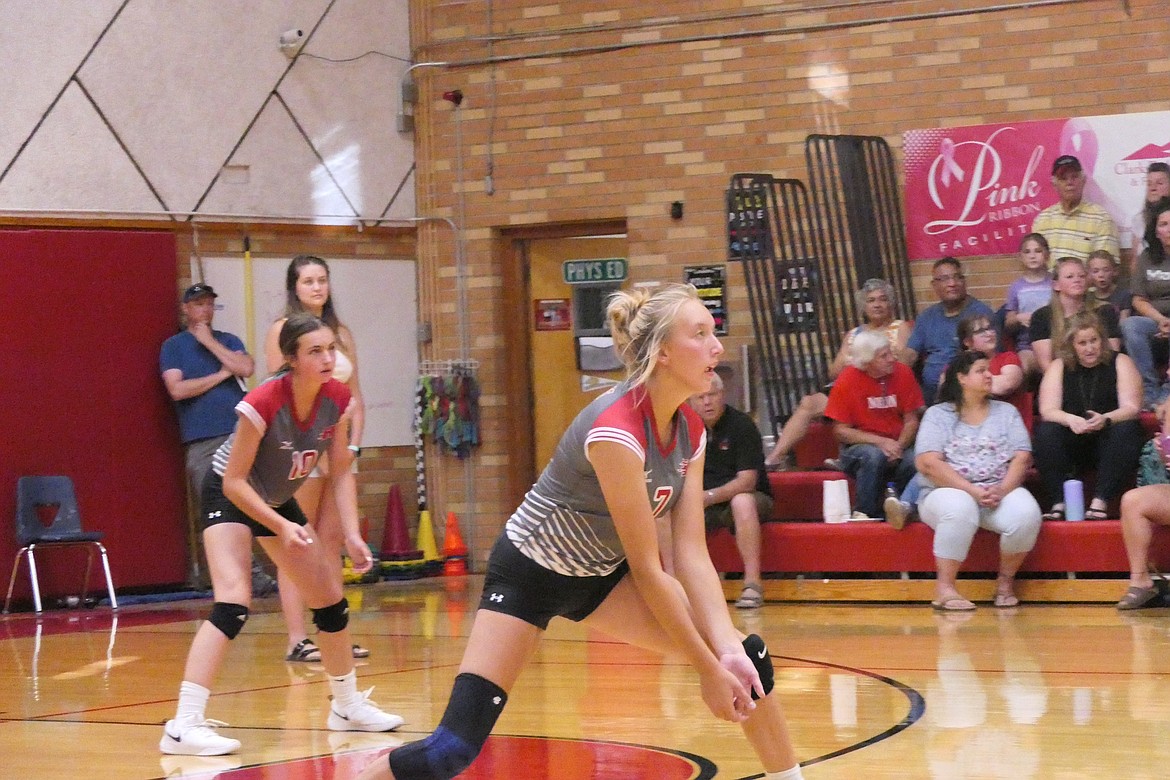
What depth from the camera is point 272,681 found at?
6.26 meters

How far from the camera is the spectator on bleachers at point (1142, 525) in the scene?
24.1 ft

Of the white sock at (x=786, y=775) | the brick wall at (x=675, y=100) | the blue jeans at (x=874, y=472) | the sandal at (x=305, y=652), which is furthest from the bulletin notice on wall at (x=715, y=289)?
the white sock at (x=786, y=775)

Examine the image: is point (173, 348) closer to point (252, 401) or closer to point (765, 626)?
point (765, 626)

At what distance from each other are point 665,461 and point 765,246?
269 inches

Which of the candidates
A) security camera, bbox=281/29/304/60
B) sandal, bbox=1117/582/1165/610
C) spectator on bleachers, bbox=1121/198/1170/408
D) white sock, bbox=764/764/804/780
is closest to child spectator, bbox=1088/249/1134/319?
spectator on bleachers, bbox=1121/198/1170/408

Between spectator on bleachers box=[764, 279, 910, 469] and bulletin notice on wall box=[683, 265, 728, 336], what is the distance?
121cm

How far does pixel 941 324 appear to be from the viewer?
9.17 meters

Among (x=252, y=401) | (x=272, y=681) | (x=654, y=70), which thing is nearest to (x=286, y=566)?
(x=252, y=401)

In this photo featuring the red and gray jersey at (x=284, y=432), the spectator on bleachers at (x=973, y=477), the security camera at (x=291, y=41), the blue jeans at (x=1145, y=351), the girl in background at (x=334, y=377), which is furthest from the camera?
the security camera at (x=291, y=41)

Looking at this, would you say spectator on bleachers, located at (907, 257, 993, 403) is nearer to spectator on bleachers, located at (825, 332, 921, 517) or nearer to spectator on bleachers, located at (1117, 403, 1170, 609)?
spectator on bleachers, located at (825, 332, 921, 517)

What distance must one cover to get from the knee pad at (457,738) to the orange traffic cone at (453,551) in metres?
7.75

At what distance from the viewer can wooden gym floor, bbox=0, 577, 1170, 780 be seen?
14.3ft

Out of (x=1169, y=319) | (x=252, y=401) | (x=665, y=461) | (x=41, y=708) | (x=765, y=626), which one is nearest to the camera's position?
(x=665, y=461)

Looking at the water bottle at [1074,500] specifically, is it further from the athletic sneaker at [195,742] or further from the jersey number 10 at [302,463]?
the athletic sneaker at [195,742]
